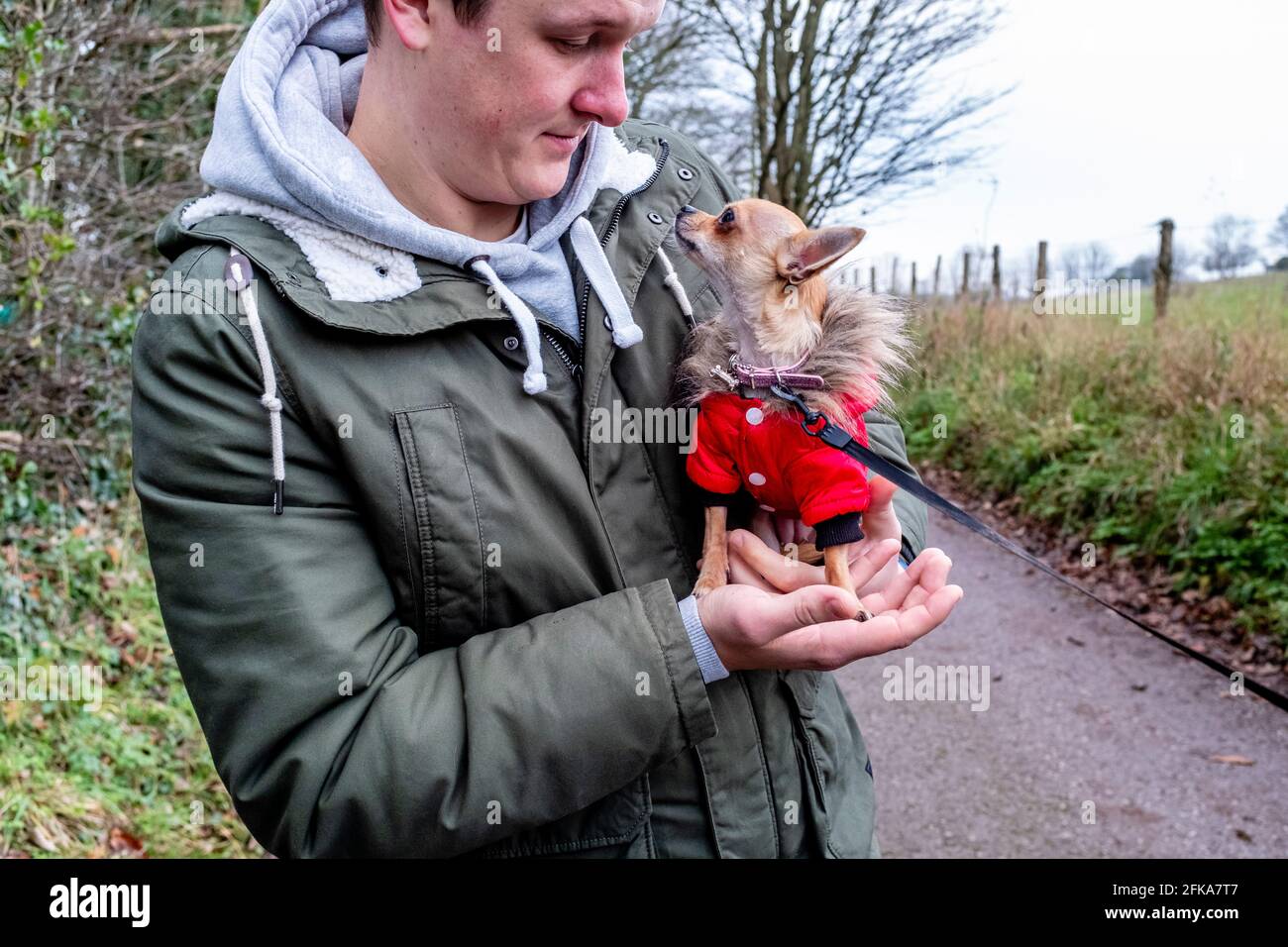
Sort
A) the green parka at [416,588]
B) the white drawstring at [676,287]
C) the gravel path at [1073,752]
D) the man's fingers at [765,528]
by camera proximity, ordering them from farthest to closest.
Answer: the gravel path at [1073,752] → the man's fingers at [765,528] → the white drawstring at [676,287] → the green parka at [416,588]

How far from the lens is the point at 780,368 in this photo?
7.37ft

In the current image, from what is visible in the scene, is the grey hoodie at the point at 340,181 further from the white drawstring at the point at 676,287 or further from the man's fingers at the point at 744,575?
the man's fingers at the point at 744,575

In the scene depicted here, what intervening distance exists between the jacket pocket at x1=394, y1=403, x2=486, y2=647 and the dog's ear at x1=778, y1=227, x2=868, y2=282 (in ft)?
3.20

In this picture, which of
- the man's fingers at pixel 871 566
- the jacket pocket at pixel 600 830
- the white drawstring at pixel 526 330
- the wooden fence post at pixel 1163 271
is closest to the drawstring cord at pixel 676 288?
the white drawstring at pixel 526 330

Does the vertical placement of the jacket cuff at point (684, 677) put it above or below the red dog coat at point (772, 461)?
below

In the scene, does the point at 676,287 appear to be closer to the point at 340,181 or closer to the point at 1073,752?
the point at 340,181

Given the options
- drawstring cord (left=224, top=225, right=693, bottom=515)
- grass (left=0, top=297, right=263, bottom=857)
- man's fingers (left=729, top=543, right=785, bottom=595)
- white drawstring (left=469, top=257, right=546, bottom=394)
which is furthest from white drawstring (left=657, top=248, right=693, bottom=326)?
grass (left=0, top=297, right=263, bottom=857)

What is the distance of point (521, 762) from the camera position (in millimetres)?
1613

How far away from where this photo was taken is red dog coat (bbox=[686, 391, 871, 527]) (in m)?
2.03

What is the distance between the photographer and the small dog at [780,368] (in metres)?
2.04

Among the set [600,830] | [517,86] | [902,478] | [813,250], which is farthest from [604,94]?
[600,830]

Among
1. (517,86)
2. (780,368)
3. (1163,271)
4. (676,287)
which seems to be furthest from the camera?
(1163,271)

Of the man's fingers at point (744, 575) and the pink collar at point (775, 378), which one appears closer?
the man's fingers at point (744, 575)

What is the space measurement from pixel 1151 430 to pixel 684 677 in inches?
303
